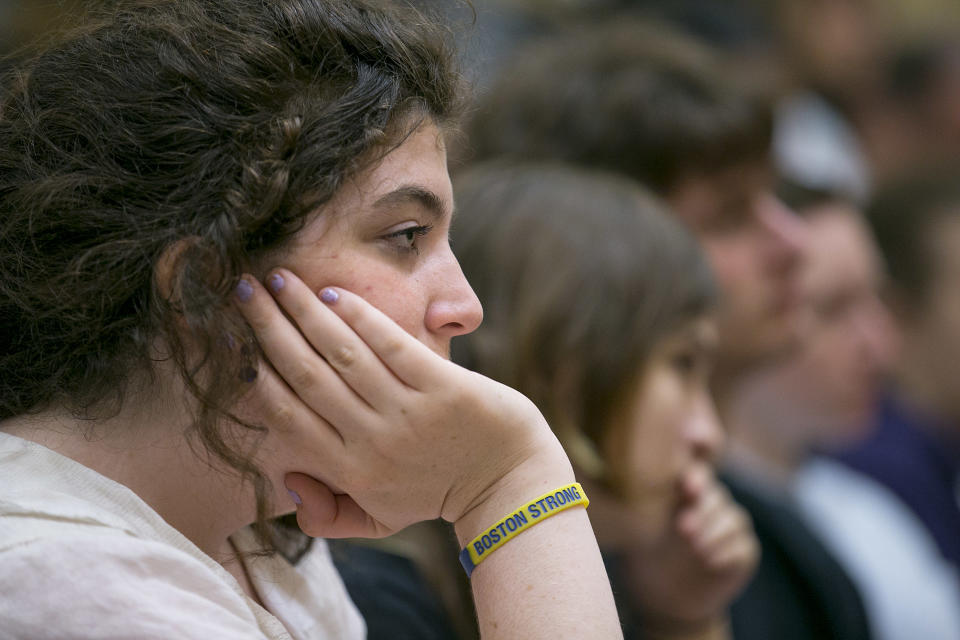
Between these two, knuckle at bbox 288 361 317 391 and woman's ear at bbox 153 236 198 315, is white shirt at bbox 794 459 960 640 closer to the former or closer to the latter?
knuckle at bbox 288 361 317 391

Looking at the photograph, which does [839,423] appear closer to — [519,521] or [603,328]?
[603,328]

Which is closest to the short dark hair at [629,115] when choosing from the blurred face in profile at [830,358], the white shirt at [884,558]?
the blurred face in profile at [830,358]

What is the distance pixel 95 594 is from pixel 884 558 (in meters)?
2.83

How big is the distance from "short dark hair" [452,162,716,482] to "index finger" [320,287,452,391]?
776 millimetres

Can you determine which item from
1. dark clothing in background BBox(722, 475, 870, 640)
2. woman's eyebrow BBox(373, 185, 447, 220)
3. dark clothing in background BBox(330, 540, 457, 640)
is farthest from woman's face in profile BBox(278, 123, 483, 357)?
dark clothing in background BBox(722, 475, 870, 640)

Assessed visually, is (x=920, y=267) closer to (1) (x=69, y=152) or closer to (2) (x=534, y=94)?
(2) (x=534, y=94)

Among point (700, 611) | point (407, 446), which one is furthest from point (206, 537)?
point (700, 611)

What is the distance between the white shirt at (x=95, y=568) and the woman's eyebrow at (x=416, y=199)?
50cm

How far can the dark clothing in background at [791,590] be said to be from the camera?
9.75 feet

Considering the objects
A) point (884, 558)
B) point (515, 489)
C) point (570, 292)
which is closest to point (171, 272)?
point (515, 489)

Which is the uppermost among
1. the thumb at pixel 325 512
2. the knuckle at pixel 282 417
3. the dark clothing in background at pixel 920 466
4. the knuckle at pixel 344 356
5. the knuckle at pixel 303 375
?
the knuckle at pixel 344 356

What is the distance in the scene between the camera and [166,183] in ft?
4.44

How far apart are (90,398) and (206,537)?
25 centimetres

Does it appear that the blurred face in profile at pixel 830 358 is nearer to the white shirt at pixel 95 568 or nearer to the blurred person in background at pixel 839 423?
the blurred person in background at pixel 839 423
